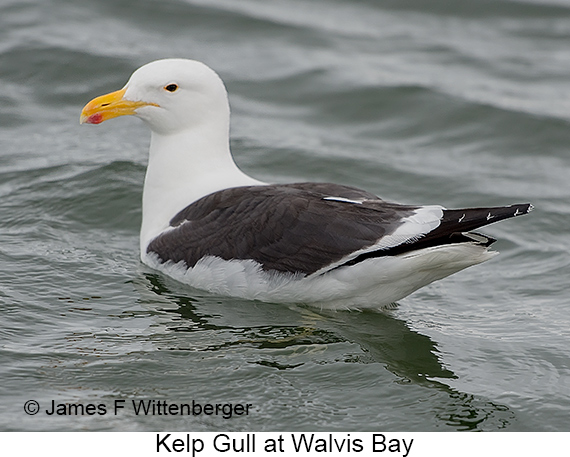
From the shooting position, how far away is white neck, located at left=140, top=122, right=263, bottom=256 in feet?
24.2

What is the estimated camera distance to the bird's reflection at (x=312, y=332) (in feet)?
19.5

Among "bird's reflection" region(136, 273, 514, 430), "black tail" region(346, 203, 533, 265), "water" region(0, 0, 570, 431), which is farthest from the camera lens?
→ "bird's reflection" region(136, 273, 514, 430)

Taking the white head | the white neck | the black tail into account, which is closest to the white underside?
the black tail

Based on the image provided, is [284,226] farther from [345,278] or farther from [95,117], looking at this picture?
[95,117]

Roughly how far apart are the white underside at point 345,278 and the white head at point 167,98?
1243 millimetres

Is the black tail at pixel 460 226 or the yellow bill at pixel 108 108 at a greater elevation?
the yellow bill at pixel 108 108

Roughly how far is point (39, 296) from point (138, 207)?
226 cm

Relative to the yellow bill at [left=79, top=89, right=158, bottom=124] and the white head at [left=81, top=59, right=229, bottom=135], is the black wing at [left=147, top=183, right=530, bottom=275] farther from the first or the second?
the yellow bill at [left=79, top=89, right=158, bottom=124]

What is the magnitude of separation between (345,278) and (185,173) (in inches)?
70.8

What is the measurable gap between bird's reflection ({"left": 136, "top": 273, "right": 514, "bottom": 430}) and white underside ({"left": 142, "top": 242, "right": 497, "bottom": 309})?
0.10m

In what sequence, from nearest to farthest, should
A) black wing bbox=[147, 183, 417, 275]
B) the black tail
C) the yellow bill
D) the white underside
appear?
the black tail
the white underside
black wing bbox=[147, 183, 417, 275]
the yellow bill

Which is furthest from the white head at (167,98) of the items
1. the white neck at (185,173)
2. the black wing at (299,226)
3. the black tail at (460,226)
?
the black tail at (460,226)

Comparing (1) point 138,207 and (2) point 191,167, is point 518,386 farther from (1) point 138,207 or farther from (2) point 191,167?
(1) point 138,207

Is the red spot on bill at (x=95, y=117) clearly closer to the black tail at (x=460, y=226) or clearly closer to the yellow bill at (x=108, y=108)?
the yellow bill at (x=108, y=108)
